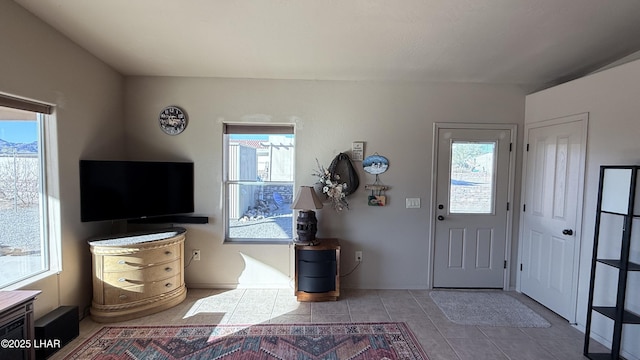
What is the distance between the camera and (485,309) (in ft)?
9.86

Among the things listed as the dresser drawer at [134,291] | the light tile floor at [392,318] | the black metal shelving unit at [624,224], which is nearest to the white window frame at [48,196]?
the dresser drawer at [134,291]

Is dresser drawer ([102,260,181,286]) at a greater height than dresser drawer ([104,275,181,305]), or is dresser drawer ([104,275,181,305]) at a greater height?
dresser drawer ([102,260,181,286])

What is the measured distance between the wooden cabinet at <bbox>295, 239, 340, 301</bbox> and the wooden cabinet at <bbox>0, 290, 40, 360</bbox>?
208 centimetres

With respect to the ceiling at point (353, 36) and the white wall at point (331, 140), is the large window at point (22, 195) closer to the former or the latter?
the ceiling at point (353, 36)

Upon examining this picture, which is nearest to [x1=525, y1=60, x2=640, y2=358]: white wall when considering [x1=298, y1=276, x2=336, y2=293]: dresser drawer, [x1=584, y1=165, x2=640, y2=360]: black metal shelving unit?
[x1=584, y1=165, x2=640, y2=360]: black metal shelving unit

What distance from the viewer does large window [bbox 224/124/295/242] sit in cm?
344

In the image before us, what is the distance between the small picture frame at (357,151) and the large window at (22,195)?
2884 millimetres

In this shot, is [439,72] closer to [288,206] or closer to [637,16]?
[637,16]

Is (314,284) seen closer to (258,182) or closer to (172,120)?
(258,182)

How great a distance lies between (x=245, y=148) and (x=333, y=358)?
2414 mm

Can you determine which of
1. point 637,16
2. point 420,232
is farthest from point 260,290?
point 637,16

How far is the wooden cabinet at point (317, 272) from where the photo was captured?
3.07 m

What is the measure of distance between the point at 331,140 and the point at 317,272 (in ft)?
5.02

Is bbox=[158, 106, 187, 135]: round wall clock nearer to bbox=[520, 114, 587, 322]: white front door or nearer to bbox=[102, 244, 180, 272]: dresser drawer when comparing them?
bbox=[102, 244, 180, 272]: dresser drawer
